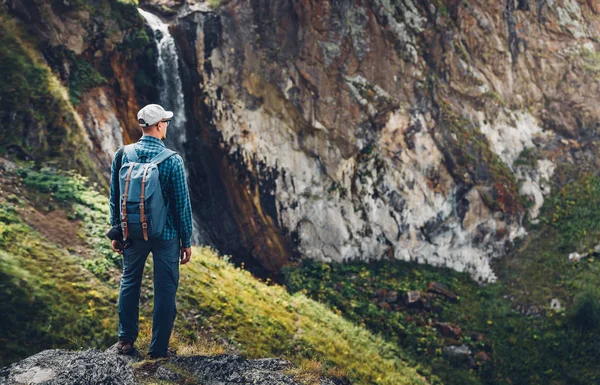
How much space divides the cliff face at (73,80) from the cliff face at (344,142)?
2.08 metres

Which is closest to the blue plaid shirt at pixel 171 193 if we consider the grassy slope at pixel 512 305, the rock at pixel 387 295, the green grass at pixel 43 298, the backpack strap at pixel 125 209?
the backpack strap at pixel 125 209

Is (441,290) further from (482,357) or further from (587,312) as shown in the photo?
(587,312)

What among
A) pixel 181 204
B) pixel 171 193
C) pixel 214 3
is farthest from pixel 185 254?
pixel 214 3

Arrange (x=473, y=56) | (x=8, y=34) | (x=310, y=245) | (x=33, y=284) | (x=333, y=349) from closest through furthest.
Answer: (x=33, y=284) < (x=333, y=349) < (x=8, y=34) < (x=310, y=245) < (x=473, y=56)

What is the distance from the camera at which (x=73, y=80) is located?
A: 49.7 feet

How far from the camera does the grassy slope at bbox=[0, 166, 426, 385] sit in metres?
6.41

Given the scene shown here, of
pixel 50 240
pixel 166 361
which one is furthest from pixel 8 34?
pixel 166 361

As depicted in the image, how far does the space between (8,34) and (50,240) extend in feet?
24.9

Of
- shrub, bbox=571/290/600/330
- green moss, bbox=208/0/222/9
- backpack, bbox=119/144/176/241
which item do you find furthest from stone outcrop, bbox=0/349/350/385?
green moss, bbox=208/0/222/9

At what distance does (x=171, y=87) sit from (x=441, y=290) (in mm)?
11072

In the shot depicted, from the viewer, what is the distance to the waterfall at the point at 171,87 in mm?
17766

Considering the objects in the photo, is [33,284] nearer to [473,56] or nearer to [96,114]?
[96,114]

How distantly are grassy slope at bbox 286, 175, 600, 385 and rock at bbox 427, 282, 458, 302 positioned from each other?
0.60 feet

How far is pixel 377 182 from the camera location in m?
18.9
